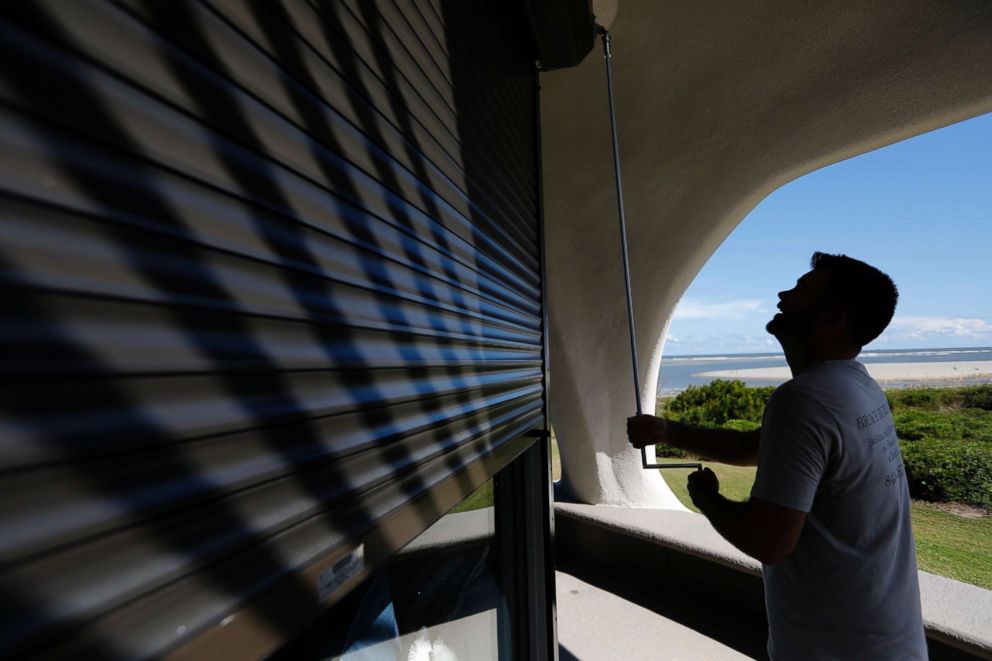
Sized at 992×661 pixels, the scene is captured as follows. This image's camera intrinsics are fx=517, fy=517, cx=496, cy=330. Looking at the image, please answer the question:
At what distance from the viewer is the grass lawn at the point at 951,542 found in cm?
464

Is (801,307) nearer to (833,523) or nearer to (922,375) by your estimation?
(833,523)

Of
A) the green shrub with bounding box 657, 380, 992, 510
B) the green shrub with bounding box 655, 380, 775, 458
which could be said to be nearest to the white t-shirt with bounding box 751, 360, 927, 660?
the green shrub with bounding box 657, 380, 992, 510

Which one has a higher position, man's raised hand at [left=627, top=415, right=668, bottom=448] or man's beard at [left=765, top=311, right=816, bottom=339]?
man's beard at [left=765, top=311, right=816, bottom=339]

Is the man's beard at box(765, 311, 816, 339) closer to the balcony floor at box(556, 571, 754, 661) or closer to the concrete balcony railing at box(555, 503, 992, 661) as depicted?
the concrete balcony railing at box(555, 503, 992, 661)

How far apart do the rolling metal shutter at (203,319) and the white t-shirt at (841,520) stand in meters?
1.02

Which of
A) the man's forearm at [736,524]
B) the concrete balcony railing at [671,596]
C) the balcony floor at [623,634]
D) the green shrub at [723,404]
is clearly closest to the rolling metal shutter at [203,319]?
the man's forearm at [736,524]

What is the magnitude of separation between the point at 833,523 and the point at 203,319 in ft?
5.54

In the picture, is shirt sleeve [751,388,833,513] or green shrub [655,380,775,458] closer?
shirt sleeve [751,388,833,513]

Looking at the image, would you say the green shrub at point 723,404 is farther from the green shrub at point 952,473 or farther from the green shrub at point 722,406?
the green shrub at point 952,473

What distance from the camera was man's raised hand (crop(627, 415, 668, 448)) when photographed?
2.23 m

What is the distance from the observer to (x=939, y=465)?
680 centimetres

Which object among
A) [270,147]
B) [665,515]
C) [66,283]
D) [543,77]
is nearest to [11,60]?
[66,283]

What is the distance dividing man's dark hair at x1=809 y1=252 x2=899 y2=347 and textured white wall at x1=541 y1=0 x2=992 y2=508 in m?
2.20

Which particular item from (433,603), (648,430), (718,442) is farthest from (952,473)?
(433,603)
